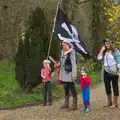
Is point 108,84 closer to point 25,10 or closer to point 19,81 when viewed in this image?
point 19,81

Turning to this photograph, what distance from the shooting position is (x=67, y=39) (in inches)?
356

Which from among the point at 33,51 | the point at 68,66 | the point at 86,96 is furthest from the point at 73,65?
the point at 33,51

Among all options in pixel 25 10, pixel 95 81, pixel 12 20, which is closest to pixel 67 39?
pixel 95 81

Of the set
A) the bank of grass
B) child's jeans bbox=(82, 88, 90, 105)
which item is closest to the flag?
child's jeans bbox=(82, 88, 90, 105)

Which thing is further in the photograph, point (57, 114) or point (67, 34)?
point (67, 34)

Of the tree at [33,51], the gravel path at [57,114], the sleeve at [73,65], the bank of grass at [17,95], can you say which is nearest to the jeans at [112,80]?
the gravel path at [57,114]

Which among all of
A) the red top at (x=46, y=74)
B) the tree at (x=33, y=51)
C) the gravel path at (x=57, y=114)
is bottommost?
the gravel path at (x=57, y=114)

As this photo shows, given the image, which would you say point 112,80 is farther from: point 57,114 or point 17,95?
point 17,95

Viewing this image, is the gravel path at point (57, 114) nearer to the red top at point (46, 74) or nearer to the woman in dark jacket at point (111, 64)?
the woman in dark jacket at point (111, 64)

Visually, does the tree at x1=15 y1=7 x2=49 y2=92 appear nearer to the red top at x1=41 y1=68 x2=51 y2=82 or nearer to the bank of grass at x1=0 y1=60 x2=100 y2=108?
the bank of grass at x1=0 y1=60 x2=100 y2=108

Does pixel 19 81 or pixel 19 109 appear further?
pixel 19 81

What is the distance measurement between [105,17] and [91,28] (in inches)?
65.0

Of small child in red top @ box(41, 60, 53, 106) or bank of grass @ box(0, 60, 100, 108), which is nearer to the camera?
small child in red top @ box(41, 60, 53, 106)

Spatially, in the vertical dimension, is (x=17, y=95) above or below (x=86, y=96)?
below
